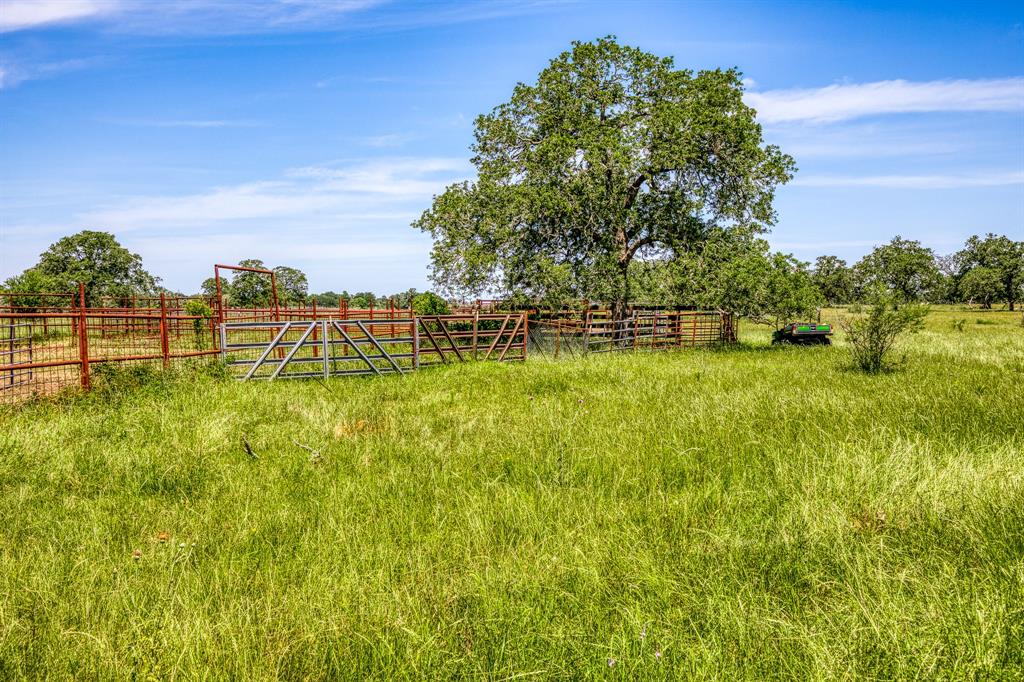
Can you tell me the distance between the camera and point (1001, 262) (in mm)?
77438

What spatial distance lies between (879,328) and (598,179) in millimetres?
12658

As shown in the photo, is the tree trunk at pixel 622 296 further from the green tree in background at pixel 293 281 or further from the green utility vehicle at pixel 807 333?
the green tree in background at pixel 293 281

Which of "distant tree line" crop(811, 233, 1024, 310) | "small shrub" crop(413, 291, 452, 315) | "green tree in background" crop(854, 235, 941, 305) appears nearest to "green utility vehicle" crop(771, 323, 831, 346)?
"small shrub" crop(413, 291, 452, 315)

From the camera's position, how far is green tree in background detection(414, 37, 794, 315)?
21531mm

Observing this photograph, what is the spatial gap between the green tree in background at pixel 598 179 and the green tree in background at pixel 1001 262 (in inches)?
3050

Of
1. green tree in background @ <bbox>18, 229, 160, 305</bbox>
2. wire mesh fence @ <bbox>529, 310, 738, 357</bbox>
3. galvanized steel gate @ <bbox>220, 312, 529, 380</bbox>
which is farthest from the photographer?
green tree in background @ <bbox>18, 229, 160, 305</bbox>

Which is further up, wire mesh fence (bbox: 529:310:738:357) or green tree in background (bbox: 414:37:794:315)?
green tree in background (bbox: 414:37:794:315)

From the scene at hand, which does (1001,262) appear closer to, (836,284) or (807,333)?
(836,284)

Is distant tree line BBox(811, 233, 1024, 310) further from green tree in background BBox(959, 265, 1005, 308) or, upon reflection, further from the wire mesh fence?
the wire mesh fence

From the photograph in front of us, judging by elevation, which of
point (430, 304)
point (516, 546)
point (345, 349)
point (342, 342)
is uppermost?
point (430, 304)

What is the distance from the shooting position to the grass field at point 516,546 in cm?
246

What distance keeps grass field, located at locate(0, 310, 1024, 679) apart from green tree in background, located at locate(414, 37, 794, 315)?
16402 millimetres

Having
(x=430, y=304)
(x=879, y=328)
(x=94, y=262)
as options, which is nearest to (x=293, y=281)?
(x=94, y=262)

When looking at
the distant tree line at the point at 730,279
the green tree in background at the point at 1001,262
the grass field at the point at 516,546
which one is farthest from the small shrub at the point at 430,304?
the green tree in background at the point at 1001,262
